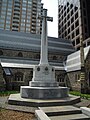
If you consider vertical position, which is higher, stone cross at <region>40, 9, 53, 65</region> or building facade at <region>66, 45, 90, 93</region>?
stone cross at <region>40, 9, 53, 65</region>

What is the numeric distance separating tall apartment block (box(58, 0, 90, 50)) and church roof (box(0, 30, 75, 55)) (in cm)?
605

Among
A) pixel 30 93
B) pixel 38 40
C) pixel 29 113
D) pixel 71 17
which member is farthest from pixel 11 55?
pixel 71 17

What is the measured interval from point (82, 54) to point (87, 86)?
685 centimetres

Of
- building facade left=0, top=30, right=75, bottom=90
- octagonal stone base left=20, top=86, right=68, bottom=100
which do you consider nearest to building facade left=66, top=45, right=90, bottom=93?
building facade left=0, top=30, right=75, bottom=90

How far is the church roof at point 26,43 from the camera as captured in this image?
123 ft

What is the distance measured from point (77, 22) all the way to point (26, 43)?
76.1 ft

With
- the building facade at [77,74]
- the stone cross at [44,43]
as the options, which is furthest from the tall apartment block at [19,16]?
the stone cross at [44,43]

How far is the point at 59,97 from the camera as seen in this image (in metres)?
12.4

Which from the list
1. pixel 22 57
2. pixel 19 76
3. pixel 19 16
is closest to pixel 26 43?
pixel 22 57

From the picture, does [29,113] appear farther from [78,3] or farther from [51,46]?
[78,3]

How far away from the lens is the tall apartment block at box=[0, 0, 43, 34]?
348 ft

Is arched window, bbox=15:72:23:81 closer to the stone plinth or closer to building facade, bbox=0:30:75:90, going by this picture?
building facade, bbox=0:30:75:90

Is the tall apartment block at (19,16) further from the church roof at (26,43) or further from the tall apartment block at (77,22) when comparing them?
the church roof at (26,43)

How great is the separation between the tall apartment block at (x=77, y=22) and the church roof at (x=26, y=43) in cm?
605
